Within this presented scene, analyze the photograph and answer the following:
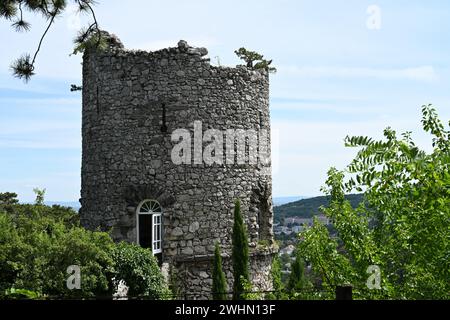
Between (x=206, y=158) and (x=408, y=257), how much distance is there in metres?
8.44

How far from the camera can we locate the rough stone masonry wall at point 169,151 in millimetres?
16469

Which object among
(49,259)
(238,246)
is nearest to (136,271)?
(49,259)

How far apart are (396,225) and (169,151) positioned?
865 centimetres

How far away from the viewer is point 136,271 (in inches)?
553

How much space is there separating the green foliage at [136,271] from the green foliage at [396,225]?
17.4 ft

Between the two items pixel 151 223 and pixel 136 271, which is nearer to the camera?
pixel 136 271

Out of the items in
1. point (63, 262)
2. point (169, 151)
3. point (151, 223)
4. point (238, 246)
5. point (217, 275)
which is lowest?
point (217, 275)

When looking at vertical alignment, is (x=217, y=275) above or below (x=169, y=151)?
below

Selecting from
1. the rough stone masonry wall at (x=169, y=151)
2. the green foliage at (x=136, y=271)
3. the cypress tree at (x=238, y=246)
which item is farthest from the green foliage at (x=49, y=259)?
the cypress tree at (x=238, y=246)

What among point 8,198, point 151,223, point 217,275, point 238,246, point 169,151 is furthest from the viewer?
point 8,198

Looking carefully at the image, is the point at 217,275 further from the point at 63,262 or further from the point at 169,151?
the point at 63,262

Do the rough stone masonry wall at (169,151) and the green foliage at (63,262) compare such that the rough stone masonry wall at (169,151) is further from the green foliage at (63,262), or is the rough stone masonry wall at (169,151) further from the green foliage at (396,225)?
the green foliage at (396,225)
